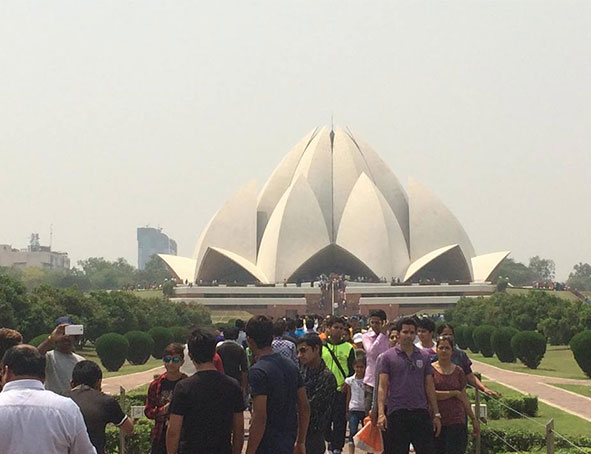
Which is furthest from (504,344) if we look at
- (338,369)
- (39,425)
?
(39,425)

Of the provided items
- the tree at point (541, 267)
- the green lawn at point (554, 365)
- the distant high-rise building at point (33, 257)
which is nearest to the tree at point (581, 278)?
the tree at point (541, 267)

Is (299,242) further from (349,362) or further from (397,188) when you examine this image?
(349,362)

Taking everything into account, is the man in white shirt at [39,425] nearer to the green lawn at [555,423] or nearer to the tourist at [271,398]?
the tourist at [271,398]

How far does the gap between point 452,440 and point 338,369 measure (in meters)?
1.42

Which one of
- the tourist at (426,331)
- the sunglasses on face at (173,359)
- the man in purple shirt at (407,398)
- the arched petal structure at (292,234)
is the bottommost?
the man in purple shirt at (407,398)

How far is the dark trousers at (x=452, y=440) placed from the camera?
5.36 metres

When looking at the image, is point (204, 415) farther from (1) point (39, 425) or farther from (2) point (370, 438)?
(2) point (370, 438)

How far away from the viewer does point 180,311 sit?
33.2 meters

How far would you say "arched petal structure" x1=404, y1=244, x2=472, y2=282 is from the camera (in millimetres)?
49969

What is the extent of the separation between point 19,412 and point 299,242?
46.8 m

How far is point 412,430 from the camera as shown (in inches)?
200

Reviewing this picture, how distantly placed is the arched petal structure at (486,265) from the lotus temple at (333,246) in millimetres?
55

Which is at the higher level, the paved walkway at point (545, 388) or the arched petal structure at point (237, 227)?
the arched petal structure at point (237, 227)

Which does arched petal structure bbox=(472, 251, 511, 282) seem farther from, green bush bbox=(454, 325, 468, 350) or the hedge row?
the hedge row
